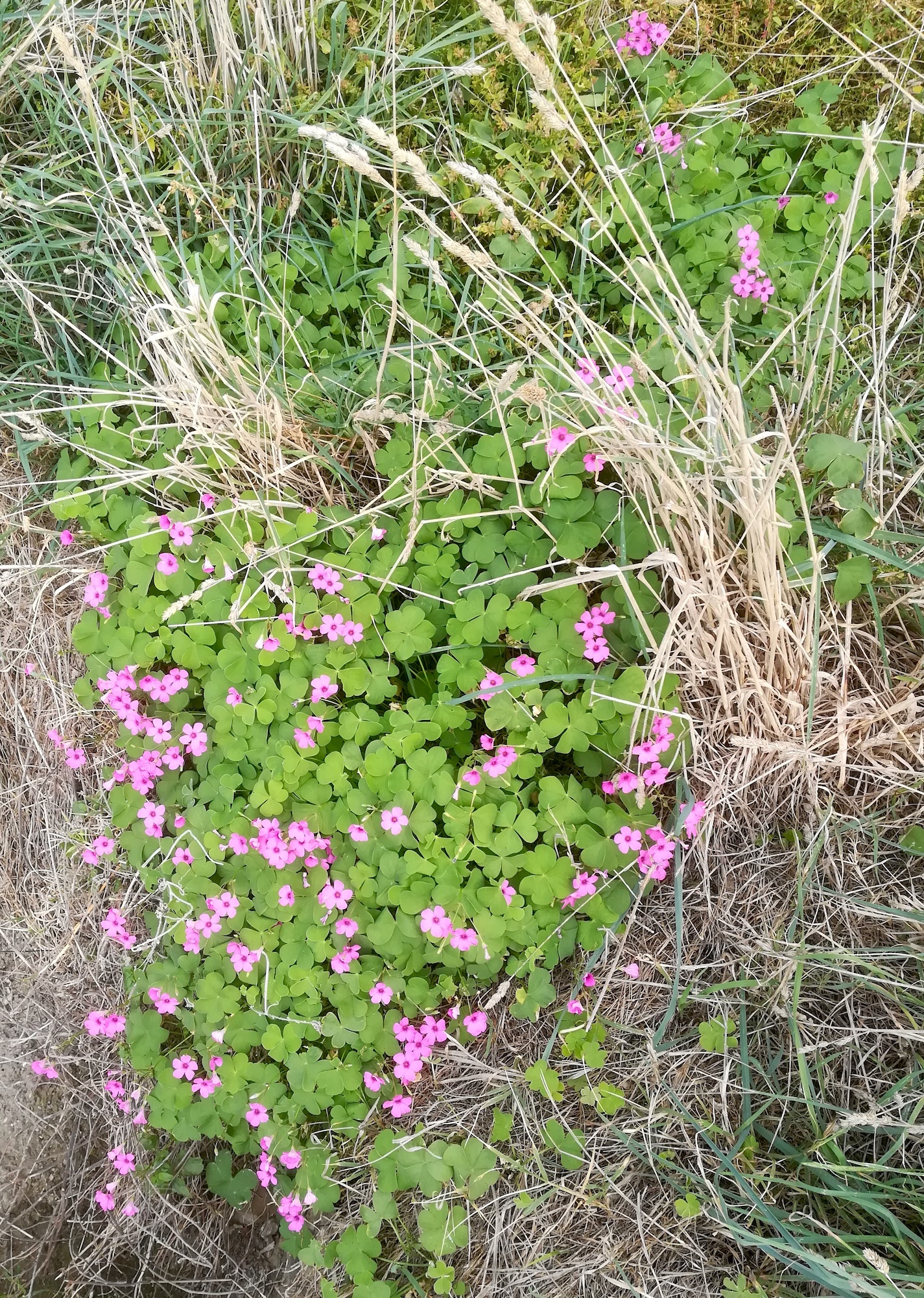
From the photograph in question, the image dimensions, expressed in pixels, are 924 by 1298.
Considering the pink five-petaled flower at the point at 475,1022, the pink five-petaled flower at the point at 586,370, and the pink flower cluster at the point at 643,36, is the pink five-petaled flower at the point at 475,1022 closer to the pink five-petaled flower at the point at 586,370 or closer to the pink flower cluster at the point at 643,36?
the pink five-petaled flower at the point at 586,370

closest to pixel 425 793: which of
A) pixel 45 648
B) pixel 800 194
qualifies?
pixel 45 648

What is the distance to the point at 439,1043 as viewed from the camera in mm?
2395

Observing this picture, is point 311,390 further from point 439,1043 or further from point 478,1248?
point 478,1248

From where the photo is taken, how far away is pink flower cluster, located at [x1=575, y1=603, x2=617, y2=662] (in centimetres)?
219

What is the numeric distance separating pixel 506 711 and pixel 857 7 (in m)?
2.82

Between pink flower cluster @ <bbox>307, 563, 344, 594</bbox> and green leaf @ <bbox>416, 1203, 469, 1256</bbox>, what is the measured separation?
5.97 ft

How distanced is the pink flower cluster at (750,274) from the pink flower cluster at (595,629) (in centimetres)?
120

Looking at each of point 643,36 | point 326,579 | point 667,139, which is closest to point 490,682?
point 326,579

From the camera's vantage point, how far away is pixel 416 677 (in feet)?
8.25

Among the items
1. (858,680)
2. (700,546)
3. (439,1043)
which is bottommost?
(439,1043)

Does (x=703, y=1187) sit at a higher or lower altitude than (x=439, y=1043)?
lower

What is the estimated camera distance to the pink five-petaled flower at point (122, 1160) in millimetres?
2648

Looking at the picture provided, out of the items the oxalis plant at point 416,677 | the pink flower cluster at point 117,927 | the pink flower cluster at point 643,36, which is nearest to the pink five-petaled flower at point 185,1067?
the oxalis plant at point 416,677

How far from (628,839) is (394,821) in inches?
26.2
